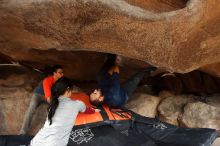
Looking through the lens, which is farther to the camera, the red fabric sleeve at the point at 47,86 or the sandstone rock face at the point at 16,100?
the sandstone rock face at the point at 16,100

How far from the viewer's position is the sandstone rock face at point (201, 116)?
14.7 ft

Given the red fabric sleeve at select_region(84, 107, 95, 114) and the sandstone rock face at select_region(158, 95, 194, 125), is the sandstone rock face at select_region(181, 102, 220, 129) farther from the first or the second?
the red fabric sleeve at select_region(84, 107, 95, 114)

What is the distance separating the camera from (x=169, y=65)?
3707 millimetres

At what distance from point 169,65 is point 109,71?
32.1 inches

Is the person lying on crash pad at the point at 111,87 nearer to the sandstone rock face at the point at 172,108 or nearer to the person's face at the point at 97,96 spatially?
the person's face at the point at 97,96

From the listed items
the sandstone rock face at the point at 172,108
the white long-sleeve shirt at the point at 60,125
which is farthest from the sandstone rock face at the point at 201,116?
the white long-sleeve shirt at the point at 60,125

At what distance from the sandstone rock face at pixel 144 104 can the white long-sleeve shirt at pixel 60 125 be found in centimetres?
151

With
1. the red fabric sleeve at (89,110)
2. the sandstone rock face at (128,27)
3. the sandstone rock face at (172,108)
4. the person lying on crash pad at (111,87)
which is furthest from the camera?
the sandstone rock face at (172,108)

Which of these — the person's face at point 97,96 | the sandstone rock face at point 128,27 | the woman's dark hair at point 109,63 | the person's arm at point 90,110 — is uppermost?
the sandstone rock face at point 128,27

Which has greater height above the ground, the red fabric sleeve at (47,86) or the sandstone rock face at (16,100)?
the red fabric sleeve at (47,86)

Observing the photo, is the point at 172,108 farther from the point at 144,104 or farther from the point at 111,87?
the point at 111,87

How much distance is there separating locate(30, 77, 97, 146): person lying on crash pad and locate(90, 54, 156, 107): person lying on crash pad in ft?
2.37

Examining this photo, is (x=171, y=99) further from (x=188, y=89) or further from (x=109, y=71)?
(x=109, y=71)

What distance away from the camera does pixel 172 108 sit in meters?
4.80
